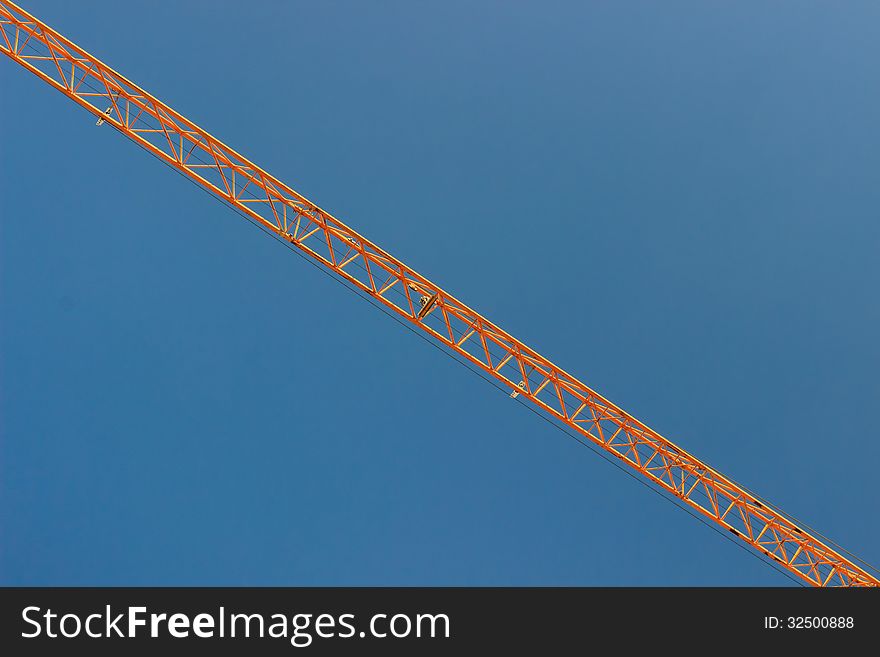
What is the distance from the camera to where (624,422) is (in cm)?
2606

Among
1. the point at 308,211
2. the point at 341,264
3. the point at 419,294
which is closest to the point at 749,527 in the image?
the point at 419,294

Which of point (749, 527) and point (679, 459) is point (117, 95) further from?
point (749, 527)

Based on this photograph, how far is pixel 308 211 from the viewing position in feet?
81.8

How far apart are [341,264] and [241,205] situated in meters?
5.01

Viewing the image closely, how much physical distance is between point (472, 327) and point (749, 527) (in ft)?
53.0

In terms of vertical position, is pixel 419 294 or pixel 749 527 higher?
pixel 419 294

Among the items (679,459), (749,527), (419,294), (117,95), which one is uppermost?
(117,95)

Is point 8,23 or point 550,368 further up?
point 8,23

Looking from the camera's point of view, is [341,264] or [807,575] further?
[807,575]
